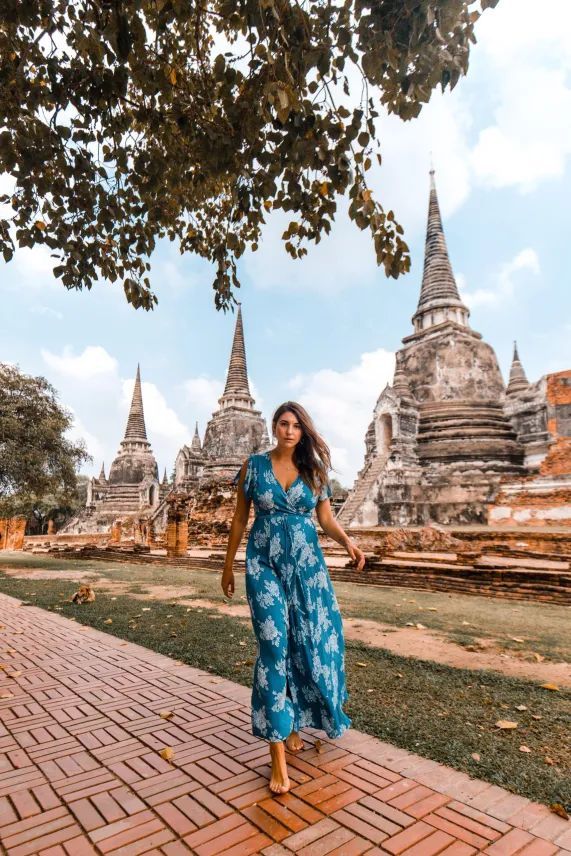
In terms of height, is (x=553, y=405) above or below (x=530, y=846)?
above

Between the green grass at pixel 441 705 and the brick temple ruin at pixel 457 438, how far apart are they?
14.4 meters

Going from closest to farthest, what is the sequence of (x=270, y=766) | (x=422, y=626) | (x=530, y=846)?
(x=530, y=846) → (x=270, y=766) → (x=422, y=626)

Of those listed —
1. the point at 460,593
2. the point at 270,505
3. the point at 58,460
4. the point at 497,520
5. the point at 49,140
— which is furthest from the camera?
the point at 497,520

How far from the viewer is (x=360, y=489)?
21969mm

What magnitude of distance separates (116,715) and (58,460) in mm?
11927

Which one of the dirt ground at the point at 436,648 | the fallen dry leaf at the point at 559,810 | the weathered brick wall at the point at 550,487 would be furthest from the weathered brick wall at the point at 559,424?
the fallen dry leaf at the point at 559,810

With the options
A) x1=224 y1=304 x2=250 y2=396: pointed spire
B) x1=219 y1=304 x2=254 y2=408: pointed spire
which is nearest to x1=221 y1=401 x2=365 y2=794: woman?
x1=219 y1=304 x2=254 y2=408: pointed spire

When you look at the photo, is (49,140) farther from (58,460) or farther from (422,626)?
(58,460)

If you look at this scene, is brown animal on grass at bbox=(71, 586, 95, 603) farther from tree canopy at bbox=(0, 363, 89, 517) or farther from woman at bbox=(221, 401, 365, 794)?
tree canopy at bbox=(0, 363, 89, 517)

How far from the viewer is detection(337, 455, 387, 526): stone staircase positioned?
20750mm

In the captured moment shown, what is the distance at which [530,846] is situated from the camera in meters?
2.00

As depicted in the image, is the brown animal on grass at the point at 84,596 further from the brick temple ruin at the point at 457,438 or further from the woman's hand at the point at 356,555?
the brick temple ruin at the point at 457,438

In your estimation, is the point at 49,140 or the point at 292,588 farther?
the point at 49,140

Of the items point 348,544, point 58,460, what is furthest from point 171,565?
point 348,544
